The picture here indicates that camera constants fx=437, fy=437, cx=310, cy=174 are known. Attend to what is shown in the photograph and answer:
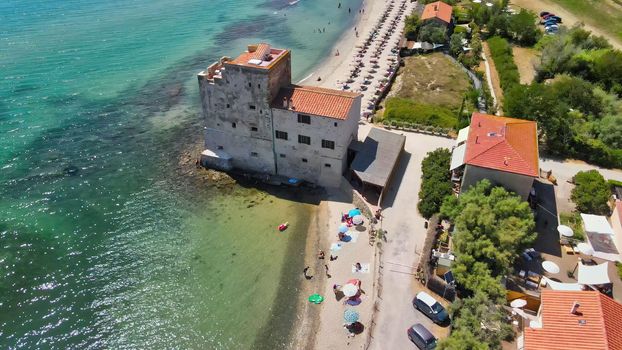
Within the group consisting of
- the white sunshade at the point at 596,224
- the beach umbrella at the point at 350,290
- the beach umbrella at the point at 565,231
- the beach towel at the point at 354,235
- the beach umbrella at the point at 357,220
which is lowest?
the beach towel at the point at 354,235

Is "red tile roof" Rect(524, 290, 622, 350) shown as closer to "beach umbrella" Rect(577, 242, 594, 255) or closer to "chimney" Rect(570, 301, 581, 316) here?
"chimney" Rect(570, 301, 581, 316)

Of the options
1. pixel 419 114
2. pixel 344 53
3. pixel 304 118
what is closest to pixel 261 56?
pixel 304 118

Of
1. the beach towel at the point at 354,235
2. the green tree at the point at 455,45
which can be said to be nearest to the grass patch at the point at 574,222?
the beach towel at the point at 354,235

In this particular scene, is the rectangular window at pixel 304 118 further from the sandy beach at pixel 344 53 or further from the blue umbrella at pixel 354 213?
the sandy beach at pixel 344 53

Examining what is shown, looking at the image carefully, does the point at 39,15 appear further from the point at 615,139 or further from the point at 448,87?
the point at 615,139

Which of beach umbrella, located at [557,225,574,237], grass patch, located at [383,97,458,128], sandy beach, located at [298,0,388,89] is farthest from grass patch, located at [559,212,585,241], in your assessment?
sandy beach, located at [298,0,388,89]

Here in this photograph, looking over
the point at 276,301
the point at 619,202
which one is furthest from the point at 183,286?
the point at 619,202

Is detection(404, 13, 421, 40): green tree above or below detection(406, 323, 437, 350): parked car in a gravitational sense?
above
